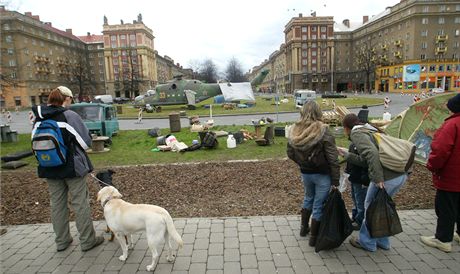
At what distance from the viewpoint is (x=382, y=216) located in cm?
354

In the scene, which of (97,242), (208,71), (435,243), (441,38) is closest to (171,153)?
(97,242)

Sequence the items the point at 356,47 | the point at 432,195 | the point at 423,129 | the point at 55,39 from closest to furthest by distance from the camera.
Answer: the point at 432,195 < the point at 423,129 < the point at 55,39 < the point at 356,47

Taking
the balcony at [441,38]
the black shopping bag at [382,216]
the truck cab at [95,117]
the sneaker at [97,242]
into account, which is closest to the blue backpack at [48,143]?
the sneaker at [97,242]

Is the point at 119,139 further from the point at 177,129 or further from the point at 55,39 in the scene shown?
the point at 55,39

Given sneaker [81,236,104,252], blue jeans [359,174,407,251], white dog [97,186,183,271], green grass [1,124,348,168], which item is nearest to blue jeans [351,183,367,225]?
blue jeans [359,174,407,251]

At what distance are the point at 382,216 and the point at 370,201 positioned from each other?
0.26m

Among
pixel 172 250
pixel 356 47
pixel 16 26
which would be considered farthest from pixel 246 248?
pixel 356 47

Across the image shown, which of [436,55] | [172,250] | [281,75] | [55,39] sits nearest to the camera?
[172,250]

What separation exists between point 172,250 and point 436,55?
86.7 metres

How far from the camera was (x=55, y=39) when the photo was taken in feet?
273

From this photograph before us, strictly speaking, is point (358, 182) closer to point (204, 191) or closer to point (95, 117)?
point (204, 191)

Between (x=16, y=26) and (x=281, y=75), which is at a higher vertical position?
(x=16, y=26)

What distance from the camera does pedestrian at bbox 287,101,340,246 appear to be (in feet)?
12.0

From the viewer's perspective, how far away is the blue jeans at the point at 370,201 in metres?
3.65
